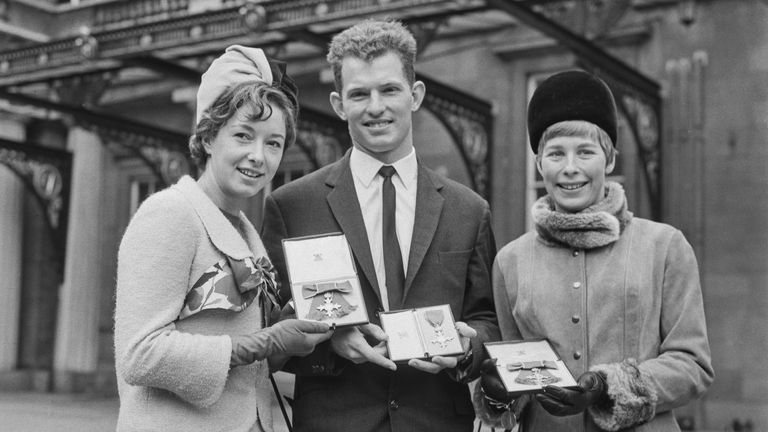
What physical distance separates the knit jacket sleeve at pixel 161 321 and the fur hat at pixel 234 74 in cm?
40

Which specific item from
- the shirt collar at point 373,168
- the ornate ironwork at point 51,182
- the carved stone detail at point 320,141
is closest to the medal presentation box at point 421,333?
the shirt collar at point 373,168

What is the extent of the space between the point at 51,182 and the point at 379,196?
11.4 m

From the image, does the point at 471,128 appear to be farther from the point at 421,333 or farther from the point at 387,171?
the point at 421,333

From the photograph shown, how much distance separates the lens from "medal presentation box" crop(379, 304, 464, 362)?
266 cm

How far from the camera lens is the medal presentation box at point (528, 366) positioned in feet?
8.77

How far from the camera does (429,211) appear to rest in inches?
123

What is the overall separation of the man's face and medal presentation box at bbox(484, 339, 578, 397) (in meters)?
0.78

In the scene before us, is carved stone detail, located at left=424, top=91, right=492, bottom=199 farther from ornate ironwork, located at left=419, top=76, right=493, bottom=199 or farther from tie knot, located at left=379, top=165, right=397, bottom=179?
tie knot, located at left=379, top=165, right=397, bottom=179

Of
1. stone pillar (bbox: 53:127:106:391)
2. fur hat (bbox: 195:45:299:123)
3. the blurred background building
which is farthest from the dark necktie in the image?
stone pillar (bbox: 53:127:106:391)

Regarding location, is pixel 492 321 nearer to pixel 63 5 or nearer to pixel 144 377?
pixel 144 377

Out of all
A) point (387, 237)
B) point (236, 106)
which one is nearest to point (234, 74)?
point (236, 106)

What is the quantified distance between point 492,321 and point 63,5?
1387cm

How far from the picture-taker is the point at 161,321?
2432 millimetres

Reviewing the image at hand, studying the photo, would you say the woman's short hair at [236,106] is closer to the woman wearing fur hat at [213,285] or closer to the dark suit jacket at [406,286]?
the woman wearing fur hat at [213,285]
